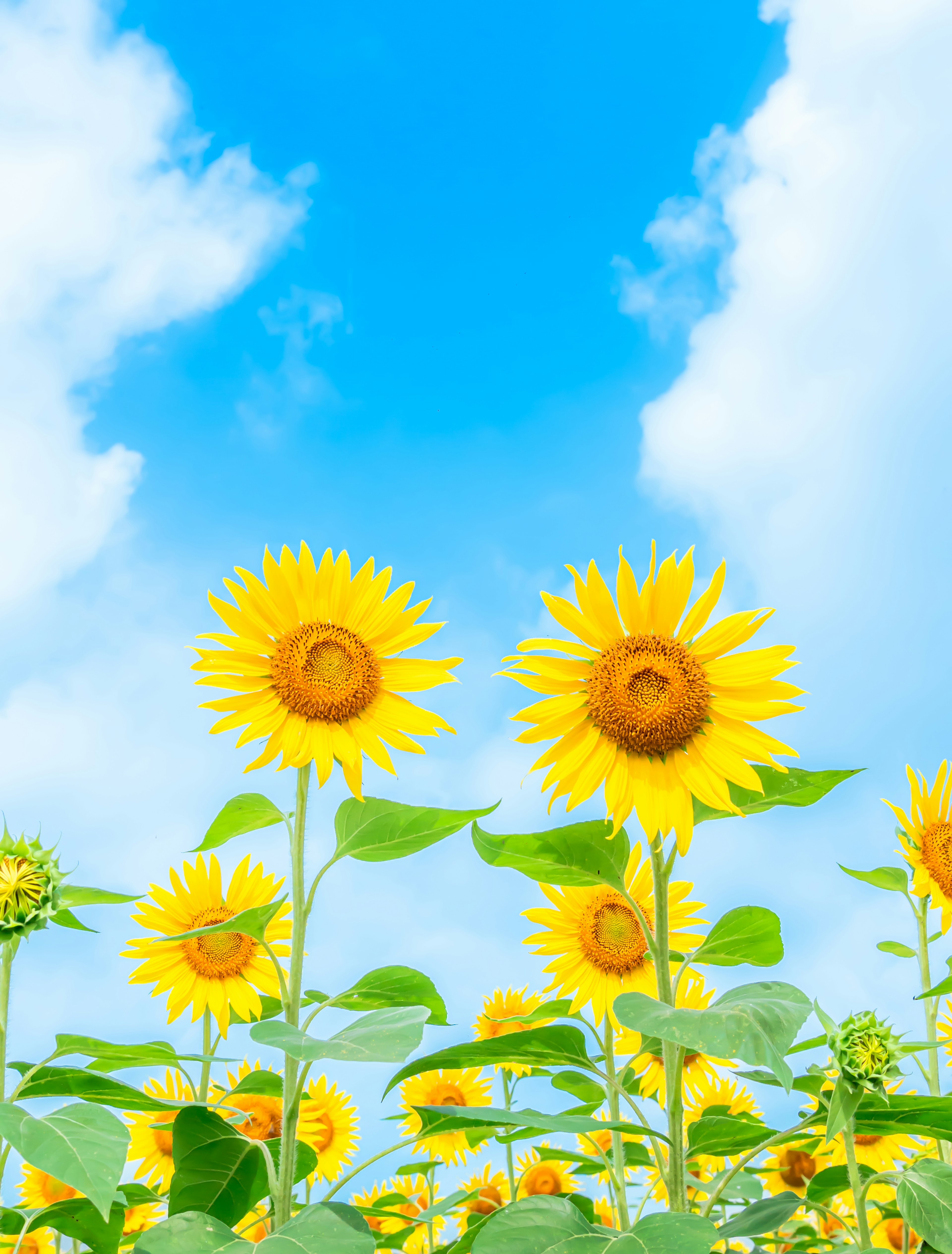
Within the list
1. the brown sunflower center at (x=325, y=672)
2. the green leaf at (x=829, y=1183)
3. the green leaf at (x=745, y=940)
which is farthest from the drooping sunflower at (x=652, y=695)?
the green leaf at (x=829, y=1183)

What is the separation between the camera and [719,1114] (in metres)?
3.48

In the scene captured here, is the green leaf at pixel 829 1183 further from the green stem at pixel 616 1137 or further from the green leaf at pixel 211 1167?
the green leaf at pixel 211 1167

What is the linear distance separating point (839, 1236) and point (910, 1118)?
7.14 ft

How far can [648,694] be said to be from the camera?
9.52 ft

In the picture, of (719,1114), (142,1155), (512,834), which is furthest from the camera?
(142,1155)

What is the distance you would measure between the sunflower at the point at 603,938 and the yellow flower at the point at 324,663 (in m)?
0.97

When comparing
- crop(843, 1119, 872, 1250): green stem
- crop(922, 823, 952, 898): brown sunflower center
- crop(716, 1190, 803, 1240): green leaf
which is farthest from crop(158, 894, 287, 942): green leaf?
crop(922, 823, 952, 898): brown sunflower center

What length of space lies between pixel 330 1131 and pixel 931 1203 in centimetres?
290

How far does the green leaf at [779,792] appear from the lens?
9.22ft

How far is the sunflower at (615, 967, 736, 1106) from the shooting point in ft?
11.9

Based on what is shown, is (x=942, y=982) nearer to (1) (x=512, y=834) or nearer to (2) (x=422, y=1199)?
(1) (x=512, y=834)

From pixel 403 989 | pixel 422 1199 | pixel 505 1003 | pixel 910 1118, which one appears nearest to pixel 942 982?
pixel 910 1118

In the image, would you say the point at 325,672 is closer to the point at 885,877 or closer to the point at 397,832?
the point at 397,832

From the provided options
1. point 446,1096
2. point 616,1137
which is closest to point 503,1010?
point 446,1096
